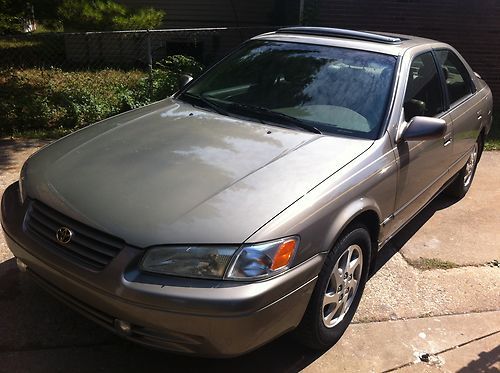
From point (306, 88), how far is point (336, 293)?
146 cm

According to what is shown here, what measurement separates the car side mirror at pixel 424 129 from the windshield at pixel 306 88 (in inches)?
8.0

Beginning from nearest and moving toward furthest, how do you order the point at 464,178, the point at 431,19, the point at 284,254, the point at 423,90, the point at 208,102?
1. the point at 284,254
2. the point at 208,102
3. the point at 423,90
4. the point at 464,178
5. the point at 431,19

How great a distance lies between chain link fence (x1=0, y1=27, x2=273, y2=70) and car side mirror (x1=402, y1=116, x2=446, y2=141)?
22.3 feet

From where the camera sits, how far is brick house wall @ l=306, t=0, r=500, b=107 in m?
9.00

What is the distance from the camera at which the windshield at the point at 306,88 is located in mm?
3363

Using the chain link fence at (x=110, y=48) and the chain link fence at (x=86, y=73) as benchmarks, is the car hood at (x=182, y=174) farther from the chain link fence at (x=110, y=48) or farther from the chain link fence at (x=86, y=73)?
the chain link fence at (x=110, y=48)

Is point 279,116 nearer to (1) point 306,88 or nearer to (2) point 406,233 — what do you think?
(1) point 306,88

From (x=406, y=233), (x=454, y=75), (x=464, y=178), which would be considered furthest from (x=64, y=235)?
(x=464, y=178)

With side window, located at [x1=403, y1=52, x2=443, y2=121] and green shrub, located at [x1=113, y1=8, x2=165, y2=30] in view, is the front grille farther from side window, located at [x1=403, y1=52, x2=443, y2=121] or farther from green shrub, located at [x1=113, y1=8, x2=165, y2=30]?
green shrub, located at [x1=113, y1=8, x2=165, y2=30]

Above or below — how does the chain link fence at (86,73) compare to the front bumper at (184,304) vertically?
below

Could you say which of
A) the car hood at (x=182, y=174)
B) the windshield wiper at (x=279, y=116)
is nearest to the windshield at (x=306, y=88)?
the windshield wiper at (x=279, y=116)

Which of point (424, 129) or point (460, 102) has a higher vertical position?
point (424, 129)

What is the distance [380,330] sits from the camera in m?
3.24

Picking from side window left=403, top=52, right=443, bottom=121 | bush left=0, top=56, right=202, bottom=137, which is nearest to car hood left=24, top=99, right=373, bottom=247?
side window left=403, top=52, right=443, bottom=121
